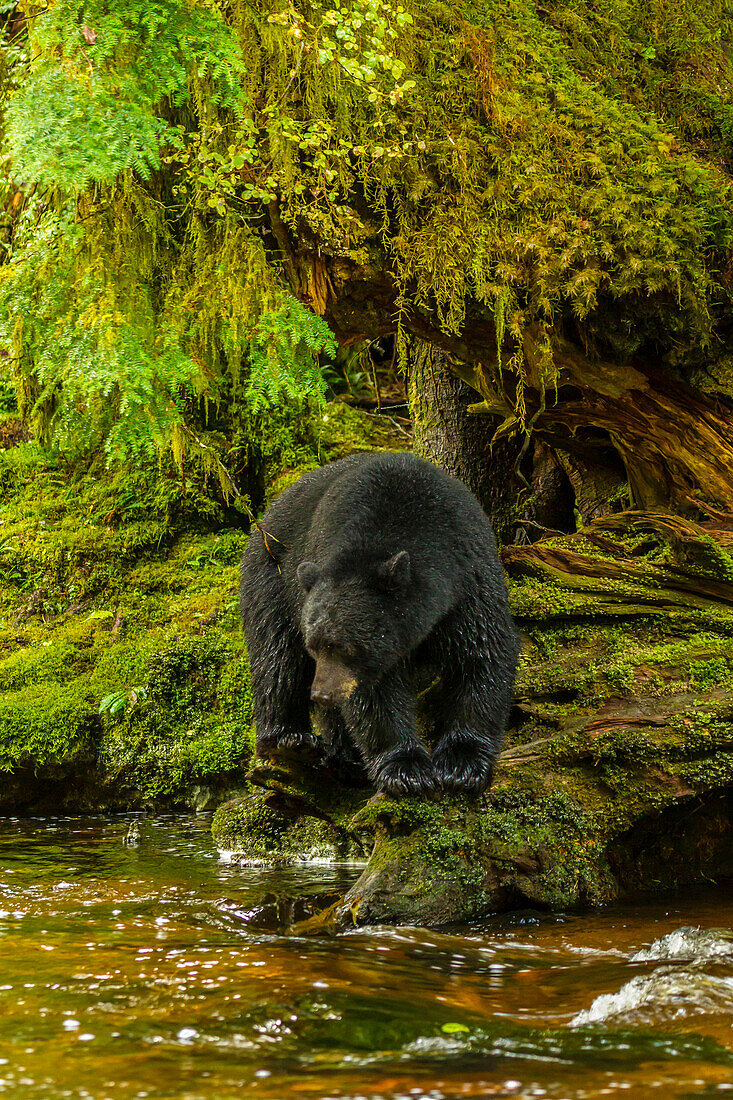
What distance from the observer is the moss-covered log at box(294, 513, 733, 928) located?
4465 millimetres

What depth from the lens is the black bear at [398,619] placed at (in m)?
4.59

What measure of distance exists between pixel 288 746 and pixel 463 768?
1174 mm

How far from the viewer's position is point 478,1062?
104 inches

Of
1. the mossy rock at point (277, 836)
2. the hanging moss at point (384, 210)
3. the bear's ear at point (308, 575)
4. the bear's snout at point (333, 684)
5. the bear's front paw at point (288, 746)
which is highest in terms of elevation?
the hanging moss at point (384, 210)

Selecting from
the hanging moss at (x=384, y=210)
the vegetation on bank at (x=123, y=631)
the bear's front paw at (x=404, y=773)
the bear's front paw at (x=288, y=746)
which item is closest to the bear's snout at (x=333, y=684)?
the bear's front paw at (x=404, y=773)

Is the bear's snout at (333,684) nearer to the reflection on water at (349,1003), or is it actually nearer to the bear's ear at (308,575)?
the bear's ear at (308,575)

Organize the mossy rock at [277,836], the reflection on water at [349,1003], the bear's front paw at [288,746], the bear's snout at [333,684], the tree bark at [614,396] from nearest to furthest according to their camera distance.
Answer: the reflection on water at [349,1003], the bear's snout at [333,684], the bear's front paw at [288,746], the mossy rock at [277,836], the tree bark at [614,396]

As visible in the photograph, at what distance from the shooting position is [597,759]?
194 inches

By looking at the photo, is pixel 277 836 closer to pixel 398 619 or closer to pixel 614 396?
pixel 398 619

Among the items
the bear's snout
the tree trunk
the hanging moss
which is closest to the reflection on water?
the bear's snout

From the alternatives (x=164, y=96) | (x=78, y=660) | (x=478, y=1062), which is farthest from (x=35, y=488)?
(x=478, y=1062)

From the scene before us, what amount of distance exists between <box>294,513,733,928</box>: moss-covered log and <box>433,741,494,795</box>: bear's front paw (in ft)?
0.29

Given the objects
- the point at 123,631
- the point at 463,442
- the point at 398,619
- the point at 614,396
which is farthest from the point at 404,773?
the point at 123,631

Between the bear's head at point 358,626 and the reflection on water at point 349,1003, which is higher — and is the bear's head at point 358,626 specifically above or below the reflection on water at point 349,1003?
above
